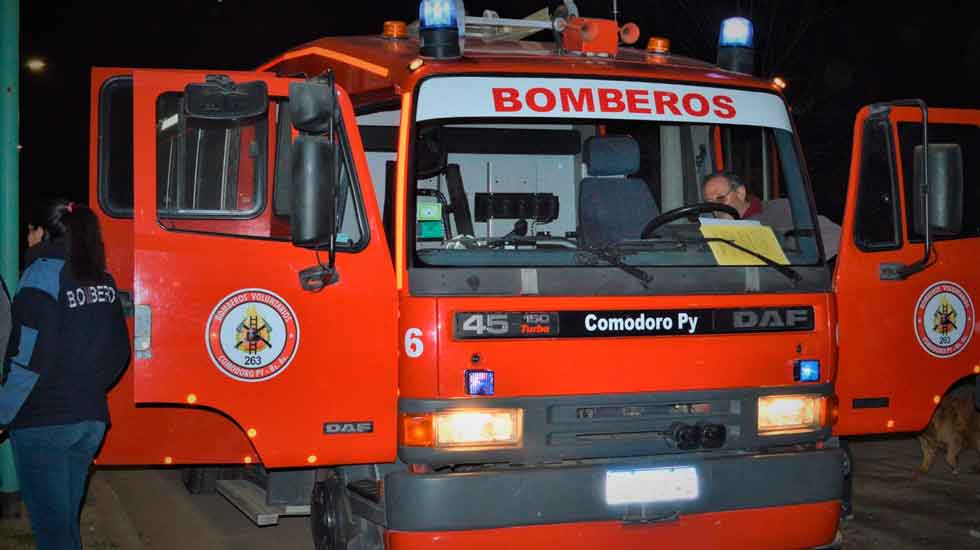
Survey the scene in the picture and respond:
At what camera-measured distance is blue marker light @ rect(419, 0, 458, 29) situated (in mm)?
5199

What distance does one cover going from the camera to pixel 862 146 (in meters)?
5.62

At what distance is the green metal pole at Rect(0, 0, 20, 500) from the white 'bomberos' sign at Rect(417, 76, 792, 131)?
3548mm

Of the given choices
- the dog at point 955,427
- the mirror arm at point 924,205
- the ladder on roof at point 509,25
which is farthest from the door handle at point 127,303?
the dog at point 955,427

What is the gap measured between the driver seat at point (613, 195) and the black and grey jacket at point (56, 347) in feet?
7.30

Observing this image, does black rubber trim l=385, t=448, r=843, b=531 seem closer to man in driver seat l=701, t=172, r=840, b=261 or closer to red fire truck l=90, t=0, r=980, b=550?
red fire truck l=90, t=0, r=980, b=550

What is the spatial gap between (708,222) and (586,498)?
139 cm

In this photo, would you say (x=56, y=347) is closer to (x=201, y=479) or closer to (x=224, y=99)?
(x=224, y=99)

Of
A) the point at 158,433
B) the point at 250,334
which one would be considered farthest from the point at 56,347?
the point at 250,334

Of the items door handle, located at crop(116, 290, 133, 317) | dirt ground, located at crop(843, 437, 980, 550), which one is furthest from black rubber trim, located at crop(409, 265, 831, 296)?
dirt ground, located at crop(843, 437, 980, 550)

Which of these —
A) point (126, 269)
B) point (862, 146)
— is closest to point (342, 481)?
point (126, 269)

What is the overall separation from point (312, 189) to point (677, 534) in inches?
86.6

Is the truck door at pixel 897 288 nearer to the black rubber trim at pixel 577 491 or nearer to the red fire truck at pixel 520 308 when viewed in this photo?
the red fire truck at pixel 520 308

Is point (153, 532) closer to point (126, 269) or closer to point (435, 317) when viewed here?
point (126, 269)

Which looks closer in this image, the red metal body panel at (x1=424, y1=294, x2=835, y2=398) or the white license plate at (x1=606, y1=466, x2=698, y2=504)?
the red metal body panel at (x1=424, y1=294, x2=835, y2=398)
